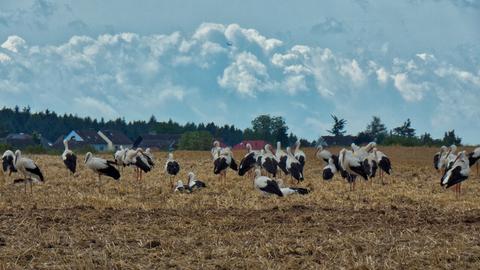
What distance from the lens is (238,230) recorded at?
44.0 ft

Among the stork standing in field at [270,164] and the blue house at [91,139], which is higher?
the blue house at [91,139]

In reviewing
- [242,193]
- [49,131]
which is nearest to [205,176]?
[242,193]

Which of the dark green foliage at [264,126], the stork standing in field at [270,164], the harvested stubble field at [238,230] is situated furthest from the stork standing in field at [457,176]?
the dark green foliage at [264,126]

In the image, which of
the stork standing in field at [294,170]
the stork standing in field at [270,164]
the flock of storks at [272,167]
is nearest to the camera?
the flock of storks at [272,167]

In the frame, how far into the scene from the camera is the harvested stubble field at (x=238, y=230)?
1034 cm

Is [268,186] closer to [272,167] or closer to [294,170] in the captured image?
[294,170]

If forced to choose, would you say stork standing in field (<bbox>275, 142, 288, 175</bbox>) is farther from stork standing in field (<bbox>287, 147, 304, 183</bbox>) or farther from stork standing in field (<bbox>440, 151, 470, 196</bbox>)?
stork standing in field (<bbox>440, 151, 470, 196</bbox>)

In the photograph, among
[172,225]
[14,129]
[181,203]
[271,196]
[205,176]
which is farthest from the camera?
[14,129]

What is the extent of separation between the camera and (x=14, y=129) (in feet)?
493

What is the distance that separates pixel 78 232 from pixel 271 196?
8.59 metres

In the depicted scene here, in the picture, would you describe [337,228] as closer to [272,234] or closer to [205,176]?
[272,234]

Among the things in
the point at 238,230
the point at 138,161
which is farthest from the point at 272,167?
the point at 238,230

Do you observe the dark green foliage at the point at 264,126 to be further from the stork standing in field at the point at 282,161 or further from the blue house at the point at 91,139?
the stork standing in field at the point at 282,161

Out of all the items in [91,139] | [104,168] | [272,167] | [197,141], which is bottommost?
[104,168]
